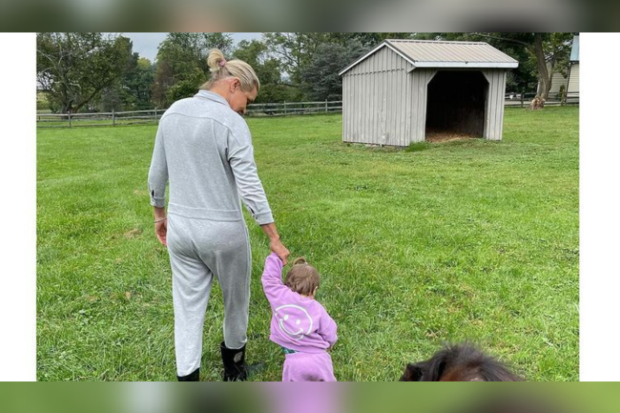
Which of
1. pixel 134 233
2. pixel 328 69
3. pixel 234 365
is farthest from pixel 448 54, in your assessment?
pixel 134 233

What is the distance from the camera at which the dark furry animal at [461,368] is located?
55.9 inches

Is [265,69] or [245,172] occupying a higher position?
[265,69]

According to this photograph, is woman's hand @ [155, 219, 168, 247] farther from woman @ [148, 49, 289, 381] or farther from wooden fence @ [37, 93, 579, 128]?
wooden fence @ [37, 93, 579, 128]

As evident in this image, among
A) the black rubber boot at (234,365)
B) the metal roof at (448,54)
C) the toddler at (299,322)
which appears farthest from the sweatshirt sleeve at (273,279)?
the metal roof at (448,54)

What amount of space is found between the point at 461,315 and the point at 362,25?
1718 mm

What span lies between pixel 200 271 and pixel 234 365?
530 millimetres

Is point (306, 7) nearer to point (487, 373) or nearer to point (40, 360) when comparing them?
point (487, 373)

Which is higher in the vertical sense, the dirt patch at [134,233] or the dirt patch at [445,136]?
the dirt patch at [445,136]

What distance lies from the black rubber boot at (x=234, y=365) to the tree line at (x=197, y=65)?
122cm

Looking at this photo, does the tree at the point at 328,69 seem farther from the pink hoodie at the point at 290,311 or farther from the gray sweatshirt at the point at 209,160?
the pink hoodie at the point at 290,311

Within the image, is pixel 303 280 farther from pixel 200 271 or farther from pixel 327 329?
pixel 200 271

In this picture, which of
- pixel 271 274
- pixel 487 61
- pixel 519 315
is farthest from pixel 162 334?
pixel 487 61

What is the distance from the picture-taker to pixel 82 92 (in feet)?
8.41

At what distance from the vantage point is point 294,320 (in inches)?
78.6
